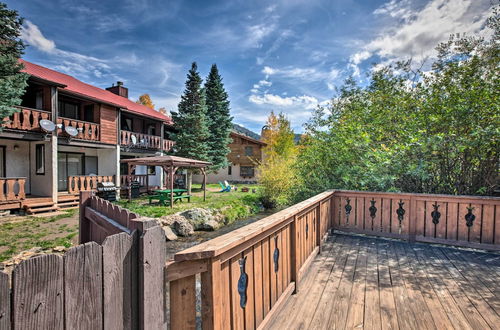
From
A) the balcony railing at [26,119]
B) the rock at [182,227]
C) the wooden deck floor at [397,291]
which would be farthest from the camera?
the balcony railing at [26,119]

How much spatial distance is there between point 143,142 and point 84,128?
3.77 metres

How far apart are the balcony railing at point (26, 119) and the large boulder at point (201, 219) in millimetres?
6965

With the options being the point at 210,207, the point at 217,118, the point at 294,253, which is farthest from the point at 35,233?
the point at 217,118

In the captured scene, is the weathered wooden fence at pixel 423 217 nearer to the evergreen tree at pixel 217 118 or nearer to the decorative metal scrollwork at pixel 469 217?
the decorative metal scrollwork at pixel 469 217

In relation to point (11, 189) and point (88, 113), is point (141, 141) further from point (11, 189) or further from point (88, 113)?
point (11, 189)

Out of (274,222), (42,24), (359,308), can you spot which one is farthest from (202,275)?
(42,24)

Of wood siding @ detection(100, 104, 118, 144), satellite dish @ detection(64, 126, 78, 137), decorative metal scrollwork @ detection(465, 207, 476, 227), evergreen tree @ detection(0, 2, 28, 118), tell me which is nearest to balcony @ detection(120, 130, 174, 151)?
wood siding @ detection(100, 104, 118, 144)

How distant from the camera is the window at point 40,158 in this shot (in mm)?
10836

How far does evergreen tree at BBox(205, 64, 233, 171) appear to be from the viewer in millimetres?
19078

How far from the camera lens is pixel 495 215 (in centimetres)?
405

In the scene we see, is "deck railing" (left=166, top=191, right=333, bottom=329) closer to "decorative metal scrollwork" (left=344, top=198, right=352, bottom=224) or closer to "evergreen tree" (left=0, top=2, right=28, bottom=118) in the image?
"decorative metal scrollwork" (left=344, top=198, right=352, bottom=224)

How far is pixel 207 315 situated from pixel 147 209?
9.42 meters

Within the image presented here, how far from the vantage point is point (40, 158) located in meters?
11.0

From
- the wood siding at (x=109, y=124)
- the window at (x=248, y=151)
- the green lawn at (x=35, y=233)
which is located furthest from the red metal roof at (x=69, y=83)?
the window at (x=248, y=151)
